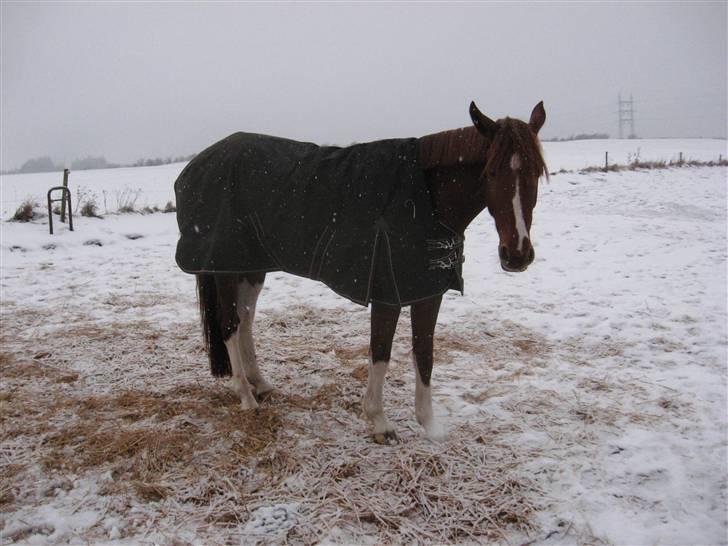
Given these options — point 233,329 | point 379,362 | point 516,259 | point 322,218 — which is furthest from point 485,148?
point 233,329

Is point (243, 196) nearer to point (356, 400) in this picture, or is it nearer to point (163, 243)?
point (356, 400)

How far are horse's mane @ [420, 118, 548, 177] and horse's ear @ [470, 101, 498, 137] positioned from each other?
33 millimetres

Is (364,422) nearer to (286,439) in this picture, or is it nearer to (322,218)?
(286,439)

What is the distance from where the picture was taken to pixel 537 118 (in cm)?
256

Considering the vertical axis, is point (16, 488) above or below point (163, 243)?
below

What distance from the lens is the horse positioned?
235 cm

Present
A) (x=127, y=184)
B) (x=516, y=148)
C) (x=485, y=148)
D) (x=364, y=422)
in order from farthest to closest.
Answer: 1. (x=127, y=184)
2. (x=364, y=422)
3. (x=485, y=148)
4. (x=516, y=148)

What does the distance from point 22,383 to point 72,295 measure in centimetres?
252

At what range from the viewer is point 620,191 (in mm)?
12609

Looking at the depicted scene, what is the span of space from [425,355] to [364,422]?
597mm

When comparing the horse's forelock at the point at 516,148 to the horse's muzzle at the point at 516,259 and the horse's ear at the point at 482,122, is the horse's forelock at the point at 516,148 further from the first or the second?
the horse's muzzle at the point at 516,259

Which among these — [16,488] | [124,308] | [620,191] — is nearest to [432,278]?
[16,488]

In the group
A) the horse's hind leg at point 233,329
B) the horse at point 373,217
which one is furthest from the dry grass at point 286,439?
the horse at point 373,217

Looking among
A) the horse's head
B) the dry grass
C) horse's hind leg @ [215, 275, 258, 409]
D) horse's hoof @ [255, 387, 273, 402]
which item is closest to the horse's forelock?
the horse's head
